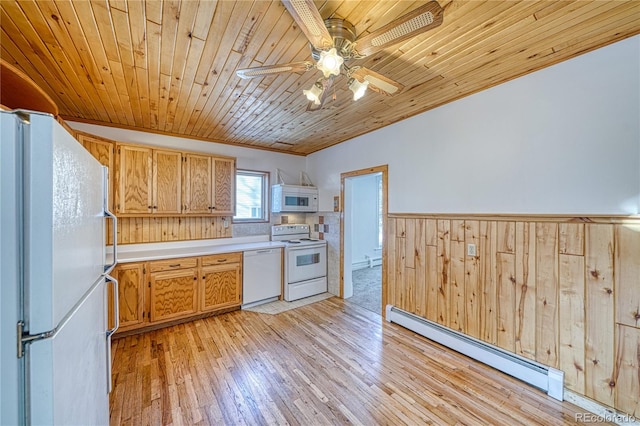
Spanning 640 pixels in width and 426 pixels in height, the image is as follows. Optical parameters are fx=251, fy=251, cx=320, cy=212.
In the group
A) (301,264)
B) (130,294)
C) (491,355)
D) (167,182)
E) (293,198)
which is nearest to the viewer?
(491,355)

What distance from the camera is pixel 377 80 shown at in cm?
171

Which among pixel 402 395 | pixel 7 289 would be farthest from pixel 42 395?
pixel 402 395

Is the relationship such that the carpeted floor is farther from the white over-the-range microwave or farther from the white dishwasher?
the white over-the-range microwave

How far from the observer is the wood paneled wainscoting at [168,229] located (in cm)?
319

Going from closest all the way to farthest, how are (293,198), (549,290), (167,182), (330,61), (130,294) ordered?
(330,61) < (549,290) < (130,294) < (167,182) < (293,198)

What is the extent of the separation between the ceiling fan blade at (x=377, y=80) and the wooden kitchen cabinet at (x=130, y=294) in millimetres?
2945

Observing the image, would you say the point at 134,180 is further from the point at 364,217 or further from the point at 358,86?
the point at 364,217

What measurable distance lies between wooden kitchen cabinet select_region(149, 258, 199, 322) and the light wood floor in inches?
8.8

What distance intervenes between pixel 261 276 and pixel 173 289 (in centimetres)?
112

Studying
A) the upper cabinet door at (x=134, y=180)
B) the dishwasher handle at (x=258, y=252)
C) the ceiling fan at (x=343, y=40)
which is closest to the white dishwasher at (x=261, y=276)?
the dishwasher handle at (x=258, y=252)

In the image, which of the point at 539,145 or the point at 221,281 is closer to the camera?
the point at 539,145

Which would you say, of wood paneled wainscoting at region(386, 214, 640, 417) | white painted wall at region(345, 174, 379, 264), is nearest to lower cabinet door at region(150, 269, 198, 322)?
wood paneled wainscoting at region(386, 214, 640, 417)

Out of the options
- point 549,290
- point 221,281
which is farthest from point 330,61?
point 221,281

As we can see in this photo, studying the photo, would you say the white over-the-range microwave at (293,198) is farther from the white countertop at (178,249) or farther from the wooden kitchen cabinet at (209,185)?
the wooden kitchen cabinet at (209,185)
